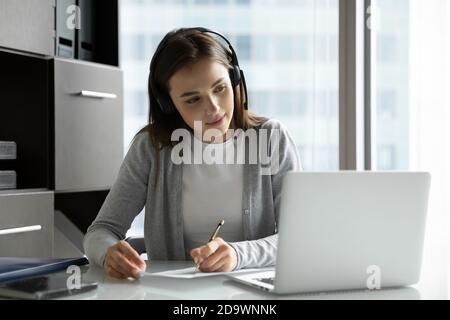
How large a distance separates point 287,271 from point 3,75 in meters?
1.42

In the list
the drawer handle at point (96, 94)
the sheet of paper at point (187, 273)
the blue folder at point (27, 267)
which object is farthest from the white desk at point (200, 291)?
the drawer handle at point (96, 94)

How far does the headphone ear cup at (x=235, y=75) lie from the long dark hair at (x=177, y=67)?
0.05 ft

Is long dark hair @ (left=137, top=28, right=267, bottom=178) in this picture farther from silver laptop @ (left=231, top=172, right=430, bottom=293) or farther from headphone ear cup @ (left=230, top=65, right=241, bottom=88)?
silver laptop @ (left=231, top=172, right=430, bottom=293)

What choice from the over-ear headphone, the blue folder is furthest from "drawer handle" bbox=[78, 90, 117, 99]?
the blue folder

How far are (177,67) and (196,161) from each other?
0.91 feet

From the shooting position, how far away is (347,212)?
1.03 meters

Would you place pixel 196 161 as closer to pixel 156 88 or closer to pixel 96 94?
pixel 156 88

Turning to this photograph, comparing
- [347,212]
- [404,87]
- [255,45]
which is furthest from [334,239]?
[255,45]

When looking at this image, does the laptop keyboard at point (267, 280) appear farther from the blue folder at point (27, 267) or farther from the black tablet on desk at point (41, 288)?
the blue folder at point (27, 267)

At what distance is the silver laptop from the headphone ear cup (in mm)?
727

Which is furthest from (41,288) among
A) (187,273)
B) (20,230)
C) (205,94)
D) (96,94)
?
(96,94)

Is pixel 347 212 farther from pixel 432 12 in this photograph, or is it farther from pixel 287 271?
pixel 432 12

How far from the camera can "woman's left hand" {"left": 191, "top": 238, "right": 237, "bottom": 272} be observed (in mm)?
1224

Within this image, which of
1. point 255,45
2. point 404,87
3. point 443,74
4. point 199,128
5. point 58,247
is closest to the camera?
point 199,128
